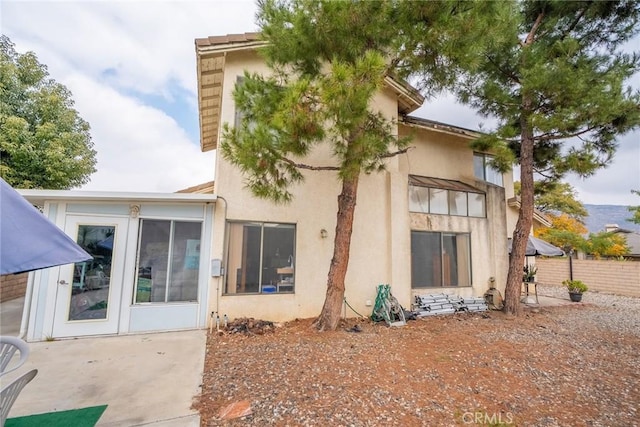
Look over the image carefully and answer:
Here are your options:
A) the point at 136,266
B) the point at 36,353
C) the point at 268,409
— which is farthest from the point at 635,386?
the point at 36,353

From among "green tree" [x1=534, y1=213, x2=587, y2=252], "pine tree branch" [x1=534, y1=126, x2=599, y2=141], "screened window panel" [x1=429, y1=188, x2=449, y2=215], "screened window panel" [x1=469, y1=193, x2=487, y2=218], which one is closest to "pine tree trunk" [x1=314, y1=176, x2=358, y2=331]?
"screened window panel" [x1=429, y1=188, x2=449, y2=215]

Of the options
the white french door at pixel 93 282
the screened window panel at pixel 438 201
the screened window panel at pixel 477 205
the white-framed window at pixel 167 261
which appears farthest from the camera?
the screened window panel at pixel 477 205

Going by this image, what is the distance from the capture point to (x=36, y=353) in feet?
17.3

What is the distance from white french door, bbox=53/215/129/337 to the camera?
20.0ft

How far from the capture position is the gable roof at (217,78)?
714 cm

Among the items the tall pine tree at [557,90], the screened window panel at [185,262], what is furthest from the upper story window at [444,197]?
the screened window panel at [185,262]

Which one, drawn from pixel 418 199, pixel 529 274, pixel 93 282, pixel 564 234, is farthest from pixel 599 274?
pixel 93 282

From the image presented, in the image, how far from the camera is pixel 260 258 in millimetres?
7227

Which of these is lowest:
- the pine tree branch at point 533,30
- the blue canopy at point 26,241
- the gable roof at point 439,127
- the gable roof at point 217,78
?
the blue canopy at point 26,241

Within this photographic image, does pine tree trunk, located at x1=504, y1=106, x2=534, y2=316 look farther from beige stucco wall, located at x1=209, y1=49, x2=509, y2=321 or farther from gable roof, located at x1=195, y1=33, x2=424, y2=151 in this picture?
gable roof, located at x1=195, y1=33, x2=424, y2=151

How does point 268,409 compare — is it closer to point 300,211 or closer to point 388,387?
point 388,387

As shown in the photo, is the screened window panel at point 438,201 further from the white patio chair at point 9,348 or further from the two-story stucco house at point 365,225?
the white patio chair at point 9,348

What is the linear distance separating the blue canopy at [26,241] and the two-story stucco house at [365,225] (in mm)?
4597

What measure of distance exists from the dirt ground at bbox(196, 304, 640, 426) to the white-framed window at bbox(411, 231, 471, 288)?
2256 millimetres
